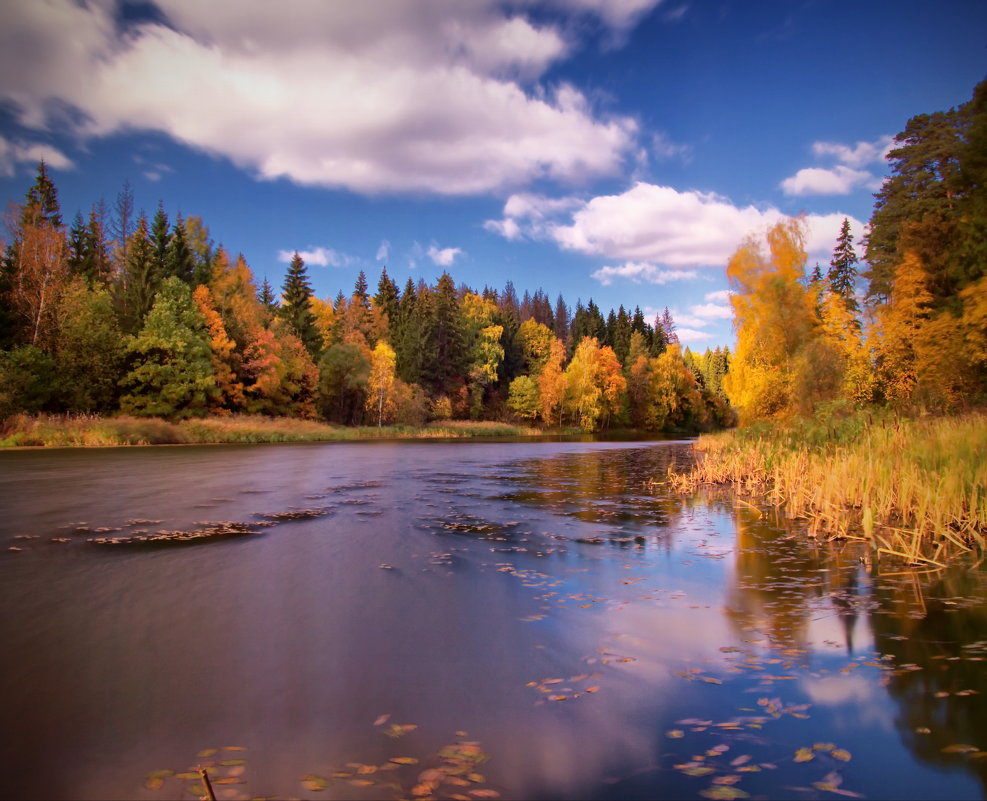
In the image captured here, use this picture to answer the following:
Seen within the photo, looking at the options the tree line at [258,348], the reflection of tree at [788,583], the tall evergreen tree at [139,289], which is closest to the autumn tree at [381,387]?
the tree line at [258,348]

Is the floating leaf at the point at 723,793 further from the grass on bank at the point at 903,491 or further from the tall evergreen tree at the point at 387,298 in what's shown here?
the tall evergreen tree at the point at 387,298

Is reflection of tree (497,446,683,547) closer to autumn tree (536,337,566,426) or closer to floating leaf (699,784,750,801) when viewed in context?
floating leaf (699,784,750,801)

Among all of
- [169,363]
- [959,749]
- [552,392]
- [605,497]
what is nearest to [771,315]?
[605,497]

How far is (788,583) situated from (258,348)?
50026mm

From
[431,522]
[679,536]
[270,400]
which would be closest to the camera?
[679,536]

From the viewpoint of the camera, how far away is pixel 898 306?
76.5 ft

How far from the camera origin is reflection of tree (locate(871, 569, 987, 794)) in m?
3.47

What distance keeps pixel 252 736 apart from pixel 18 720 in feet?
5.72

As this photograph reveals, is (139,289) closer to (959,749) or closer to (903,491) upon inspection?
(903,491)

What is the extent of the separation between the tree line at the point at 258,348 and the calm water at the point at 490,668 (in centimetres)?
3208

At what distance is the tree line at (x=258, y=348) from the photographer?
122 ft

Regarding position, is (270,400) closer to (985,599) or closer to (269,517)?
(269,517)

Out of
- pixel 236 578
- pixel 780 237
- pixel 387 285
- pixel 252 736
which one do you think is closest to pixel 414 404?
pixel 387 285

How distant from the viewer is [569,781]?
10.3ft
